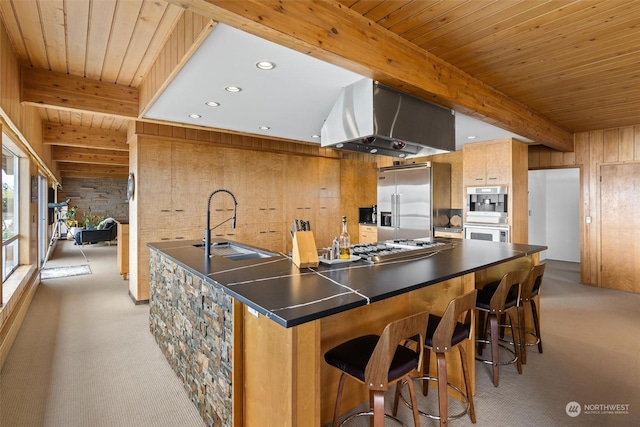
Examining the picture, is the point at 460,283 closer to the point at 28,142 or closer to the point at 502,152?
the point at 502,152

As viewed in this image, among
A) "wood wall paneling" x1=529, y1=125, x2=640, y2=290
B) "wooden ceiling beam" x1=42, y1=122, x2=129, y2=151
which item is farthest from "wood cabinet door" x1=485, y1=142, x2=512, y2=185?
"wooden ceiling beam" x1=42, y1=122, x2=129, y2=151

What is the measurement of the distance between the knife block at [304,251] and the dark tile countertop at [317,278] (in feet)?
0.14

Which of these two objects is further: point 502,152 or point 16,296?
point 502,152

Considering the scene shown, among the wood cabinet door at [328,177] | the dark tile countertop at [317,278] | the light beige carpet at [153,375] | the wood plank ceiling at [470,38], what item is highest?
the wood plank ceiling at [470,38]

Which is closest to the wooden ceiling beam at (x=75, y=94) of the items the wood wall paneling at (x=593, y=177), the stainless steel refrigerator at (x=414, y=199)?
the stainless steel refrigerator at (x=414, y=199)

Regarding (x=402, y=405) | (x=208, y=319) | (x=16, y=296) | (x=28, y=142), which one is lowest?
(x=402, y=405)

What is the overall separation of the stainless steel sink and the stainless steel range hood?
110 cm

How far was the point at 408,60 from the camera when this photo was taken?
233cm

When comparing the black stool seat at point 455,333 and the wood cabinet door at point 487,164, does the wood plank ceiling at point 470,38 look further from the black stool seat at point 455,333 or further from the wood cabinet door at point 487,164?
the black stool seat at point 455,333

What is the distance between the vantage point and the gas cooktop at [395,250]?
7.99 feet

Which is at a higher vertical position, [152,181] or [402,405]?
[152,181]

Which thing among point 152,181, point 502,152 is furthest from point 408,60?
point 152,181

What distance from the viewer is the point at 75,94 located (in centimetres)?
339

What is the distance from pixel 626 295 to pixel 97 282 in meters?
8.35
